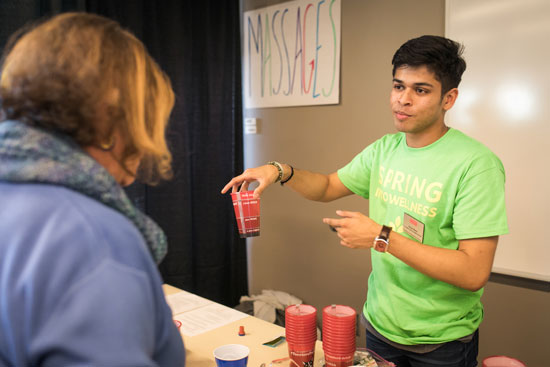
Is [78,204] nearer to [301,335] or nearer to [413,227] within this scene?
[301,335]

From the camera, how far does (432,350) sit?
4.43 feet

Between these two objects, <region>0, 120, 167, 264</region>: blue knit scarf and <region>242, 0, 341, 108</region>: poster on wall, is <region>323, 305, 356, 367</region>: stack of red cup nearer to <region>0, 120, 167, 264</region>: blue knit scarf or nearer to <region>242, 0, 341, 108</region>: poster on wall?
<region>0, 120, 167, 264</region>: blue knit scarf

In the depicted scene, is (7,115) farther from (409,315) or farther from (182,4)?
(182,4)

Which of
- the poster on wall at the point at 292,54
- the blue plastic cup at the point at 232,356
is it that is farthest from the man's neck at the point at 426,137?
the poster on wall at the point at 292,54

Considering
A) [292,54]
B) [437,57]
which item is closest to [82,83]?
[437,57]

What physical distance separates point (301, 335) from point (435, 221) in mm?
548

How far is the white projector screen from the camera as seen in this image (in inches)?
80.8

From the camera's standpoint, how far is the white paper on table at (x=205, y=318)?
5.15ft

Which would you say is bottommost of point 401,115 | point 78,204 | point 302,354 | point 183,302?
point 183,302

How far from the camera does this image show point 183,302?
6.10 feet

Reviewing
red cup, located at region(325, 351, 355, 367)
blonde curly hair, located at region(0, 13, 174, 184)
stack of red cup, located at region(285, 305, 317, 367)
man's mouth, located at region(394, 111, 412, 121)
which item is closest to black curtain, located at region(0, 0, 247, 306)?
man's mouth, located at region(394, 111, 412, 121)

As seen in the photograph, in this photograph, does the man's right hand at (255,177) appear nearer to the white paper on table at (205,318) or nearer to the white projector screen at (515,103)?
the white paper on table at (205,318)

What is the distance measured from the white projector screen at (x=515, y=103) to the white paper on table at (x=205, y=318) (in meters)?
1.44

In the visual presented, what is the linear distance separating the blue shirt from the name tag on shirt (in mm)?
1007
